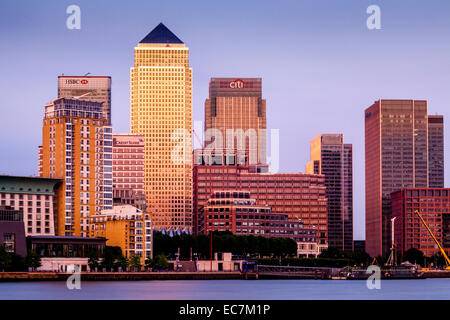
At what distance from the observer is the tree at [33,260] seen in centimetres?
17625

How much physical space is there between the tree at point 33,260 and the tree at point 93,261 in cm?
1178

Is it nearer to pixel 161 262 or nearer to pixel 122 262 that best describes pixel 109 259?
pixel 122 262

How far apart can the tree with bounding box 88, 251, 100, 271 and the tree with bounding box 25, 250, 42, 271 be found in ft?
38.6

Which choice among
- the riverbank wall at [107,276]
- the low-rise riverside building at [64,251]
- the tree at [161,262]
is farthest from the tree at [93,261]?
the tree at [161,262]

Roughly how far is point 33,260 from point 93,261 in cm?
1430

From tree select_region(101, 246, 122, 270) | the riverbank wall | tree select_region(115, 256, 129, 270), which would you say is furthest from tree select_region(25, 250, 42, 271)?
tree select_region(115, 256, 129, 270)

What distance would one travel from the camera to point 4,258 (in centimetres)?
16800

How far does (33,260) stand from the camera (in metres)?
178

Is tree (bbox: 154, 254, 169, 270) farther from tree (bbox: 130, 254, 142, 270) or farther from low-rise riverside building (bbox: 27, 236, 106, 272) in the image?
low-rise riverside building (bbox: 27, 236, 106, 272)

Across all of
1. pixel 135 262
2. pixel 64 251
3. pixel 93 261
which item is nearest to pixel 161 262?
pixel 135 262

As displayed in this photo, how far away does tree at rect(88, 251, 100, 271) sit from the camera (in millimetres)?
187500
